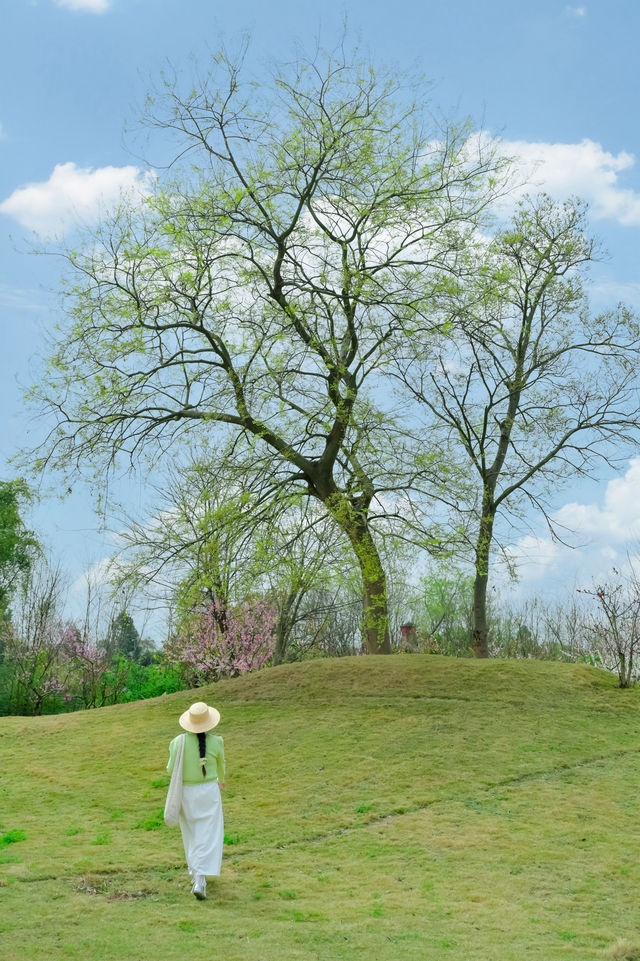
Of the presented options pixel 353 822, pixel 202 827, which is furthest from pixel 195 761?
pixel 353 822

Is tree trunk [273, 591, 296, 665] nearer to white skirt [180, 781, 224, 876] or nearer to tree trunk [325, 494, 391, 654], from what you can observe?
tree trunk [325, 494, 391, 654]

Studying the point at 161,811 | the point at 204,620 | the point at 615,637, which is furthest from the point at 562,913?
the point at 204,620

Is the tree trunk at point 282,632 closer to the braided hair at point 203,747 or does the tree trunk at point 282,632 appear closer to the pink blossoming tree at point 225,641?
the pink blossoming tree at point 225,641

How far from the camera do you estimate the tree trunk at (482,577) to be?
18.4 m

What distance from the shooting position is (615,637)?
16.8 metres

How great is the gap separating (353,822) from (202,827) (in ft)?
9.74

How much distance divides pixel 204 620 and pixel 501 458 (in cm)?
1002

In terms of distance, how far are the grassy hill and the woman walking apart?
0.33 metres

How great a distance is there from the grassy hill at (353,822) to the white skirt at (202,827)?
313 mm

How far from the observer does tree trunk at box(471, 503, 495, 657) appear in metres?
18.4

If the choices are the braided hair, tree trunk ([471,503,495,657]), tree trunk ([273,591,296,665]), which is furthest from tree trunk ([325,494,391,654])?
the braided hair

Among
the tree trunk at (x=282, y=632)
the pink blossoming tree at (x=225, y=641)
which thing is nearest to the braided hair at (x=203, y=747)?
the pink blossoming tree at (x=225, y=641)

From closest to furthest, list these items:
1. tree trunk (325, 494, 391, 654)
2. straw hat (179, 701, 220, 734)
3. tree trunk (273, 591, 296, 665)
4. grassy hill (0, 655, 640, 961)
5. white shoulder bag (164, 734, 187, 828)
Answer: grassy hill (0, 655, 640, 961)
white shoulder bag (164, 734, 187, 828)
straw hat (179, 701, 220, 734)
tree trunk (325, 494, 391, 654)
tree trunk (273, 591, 296, 665)

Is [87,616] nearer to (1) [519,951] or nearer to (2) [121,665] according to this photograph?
(2) [121,665]
